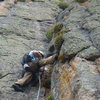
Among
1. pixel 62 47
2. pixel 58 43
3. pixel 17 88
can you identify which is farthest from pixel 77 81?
pixel 58 43

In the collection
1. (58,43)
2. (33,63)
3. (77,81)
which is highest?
(77,81)

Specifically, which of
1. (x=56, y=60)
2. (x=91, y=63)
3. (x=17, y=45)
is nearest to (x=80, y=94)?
(x=91, y=63)

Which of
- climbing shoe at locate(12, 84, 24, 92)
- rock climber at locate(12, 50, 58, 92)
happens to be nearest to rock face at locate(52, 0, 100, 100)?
rock climber at locate(12, 50, 58, 92)

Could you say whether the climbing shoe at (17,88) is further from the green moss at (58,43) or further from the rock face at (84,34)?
the green moss at (58,43)

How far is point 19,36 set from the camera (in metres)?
19.7

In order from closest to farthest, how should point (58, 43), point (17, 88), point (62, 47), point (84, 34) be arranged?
point (17, 88), point (62, 47), point (58, 43), point (84, 34)

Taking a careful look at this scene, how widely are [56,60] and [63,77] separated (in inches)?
88.6

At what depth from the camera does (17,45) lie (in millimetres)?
18203

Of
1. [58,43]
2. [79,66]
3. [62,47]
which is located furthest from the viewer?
[58,43]

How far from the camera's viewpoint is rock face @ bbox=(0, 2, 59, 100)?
537 inches

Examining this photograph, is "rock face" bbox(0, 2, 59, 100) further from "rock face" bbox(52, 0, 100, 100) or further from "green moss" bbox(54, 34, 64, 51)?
"green moss" bbox(54, 34, 64, 51)

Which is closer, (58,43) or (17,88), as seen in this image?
(17,88)

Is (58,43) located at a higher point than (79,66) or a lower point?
lower

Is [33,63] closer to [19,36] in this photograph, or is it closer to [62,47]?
[62,47]
